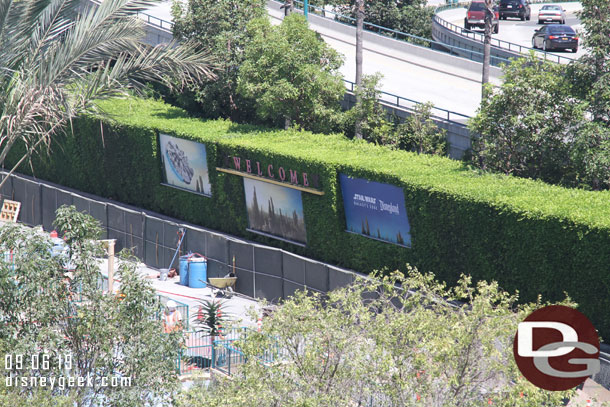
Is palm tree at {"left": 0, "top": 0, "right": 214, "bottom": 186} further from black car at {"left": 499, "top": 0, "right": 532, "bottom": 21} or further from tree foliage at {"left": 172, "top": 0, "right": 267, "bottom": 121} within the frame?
black car at {"left": 499, "top": 0, "right": 532, "bottom": 21}

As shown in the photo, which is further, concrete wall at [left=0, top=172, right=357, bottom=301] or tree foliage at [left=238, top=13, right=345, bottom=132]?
tree foliage at [left=238, top=13, right=345, bottom=132]

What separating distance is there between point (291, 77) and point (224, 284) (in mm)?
8065

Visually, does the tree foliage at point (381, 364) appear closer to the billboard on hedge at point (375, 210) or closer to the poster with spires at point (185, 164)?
the billboard on hedge at point (375, 210)

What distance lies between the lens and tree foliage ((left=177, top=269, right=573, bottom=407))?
12609mm

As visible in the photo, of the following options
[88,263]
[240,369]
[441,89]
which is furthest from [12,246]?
[441,89]

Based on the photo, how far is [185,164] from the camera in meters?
35.0

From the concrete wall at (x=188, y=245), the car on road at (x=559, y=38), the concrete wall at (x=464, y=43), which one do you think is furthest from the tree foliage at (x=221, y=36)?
the car on road at (x=559, y=38)

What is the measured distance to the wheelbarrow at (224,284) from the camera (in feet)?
99.8

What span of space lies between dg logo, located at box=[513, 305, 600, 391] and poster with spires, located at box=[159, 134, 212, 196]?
16.6m

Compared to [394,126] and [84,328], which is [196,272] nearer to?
[394,126]

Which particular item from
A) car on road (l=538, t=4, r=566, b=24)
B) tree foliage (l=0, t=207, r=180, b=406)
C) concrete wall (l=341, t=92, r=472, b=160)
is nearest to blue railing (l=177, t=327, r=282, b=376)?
tree foliage (l=0, t=207, r=180, b=406)

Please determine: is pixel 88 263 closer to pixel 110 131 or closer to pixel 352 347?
pixel 352 347

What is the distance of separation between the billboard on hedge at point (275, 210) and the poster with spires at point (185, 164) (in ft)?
8.73

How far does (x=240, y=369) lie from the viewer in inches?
533
